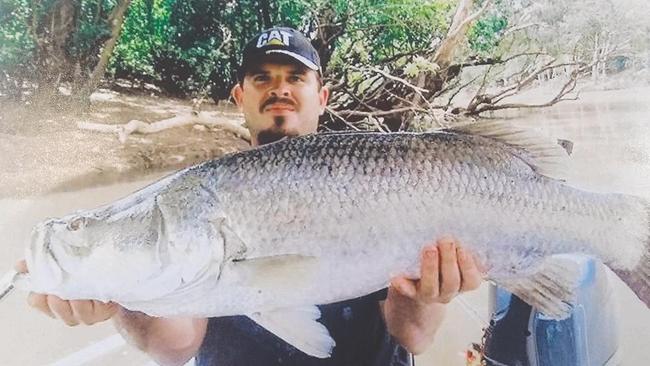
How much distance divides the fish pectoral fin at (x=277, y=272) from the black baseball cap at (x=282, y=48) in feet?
1.37

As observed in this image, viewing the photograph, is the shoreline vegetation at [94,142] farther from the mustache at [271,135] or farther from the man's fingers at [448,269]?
the man's fingers at [448,269]

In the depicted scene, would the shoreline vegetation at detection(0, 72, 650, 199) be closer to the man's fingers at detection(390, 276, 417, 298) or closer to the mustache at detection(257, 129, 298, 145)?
the mustache at detection(257, 129, 298, 145)

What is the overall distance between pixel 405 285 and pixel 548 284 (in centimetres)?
23

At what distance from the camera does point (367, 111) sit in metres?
1.29

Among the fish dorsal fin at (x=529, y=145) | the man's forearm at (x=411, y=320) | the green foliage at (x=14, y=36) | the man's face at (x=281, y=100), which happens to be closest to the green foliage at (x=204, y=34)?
the green foliage at (x=14, y=36)

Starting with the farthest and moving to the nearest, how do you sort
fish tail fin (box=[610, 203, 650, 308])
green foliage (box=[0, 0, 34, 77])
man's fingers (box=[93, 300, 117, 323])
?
green foliage (box=[0, 0, 34, 77]), fish tail fin (box=[610, 203, 650, 308]), man's fingers (box=[93, 300, 117, 323])

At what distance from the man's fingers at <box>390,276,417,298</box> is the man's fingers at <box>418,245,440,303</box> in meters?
0.01

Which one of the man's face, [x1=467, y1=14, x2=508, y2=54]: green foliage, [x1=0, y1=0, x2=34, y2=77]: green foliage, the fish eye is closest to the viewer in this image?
the fish eye

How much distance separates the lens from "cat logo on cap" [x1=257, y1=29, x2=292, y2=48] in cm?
112

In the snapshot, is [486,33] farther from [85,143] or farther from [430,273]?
[85,143]

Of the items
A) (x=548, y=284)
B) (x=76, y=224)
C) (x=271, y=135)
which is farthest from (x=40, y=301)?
(x=548, y=284)

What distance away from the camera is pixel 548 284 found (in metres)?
0.95

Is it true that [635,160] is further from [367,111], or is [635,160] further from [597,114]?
[367,111]

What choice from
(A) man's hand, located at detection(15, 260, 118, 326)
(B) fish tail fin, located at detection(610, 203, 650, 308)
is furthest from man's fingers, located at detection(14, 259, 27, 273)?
(B) fish tail fin, located at detection(610, 203, 650, 308)
